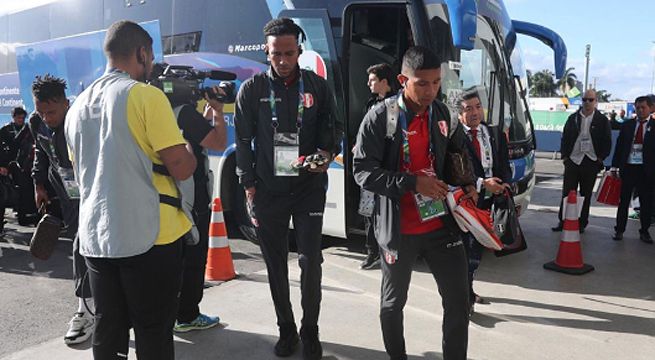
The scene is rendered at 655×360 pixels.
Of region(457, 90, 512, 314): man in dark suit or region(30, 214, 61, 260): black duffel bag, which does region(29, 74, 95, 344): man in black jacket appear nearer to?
region(30, 214, 61, 260): black duffel bag

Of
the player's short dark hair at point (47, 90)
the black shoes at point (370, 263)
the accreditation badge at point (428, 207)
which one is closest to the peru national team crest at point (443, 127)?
the accreditation badge at point (428, 207)

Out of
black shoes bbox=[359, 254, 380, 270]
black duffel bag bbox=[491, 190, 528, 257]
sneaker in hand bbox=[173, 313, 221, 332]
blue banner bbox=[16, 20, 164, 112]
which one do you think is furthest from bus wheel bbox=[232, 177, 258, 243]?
black duffel bag bbox=[491, 190, 528, 257]

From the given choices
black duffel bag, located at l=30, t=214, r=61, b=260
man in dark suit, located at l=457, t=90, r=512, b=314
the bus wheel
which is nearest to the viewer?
black duffel bag, located at l=30, t=214, r=61, b=260

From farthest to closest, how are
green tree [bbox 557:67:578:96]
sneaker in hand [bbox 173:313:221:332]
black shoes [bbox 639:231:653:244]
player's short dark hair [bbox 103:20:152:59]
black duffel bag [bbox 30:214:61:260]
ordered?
green tree [bbox 557:67:578:96]
black shoes [bbox 639:231:653:244]
sneaker in hand [bbox 173:313:221:332]
black duffel bag [bbox 30:214:61:260]
player's short dark hair [bbox 103:20:152:59]

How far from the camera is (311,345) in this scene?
3.35 m

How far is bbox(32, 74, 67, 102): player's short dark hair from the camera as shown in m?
3.71

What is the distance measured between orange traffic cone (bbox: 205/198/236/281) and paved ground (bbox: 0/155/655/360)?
0.58 ft

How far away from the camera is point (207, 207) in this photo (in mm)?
3785

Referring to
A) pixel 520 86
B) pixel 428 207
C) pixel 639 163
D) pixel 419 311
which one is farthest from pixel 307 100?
pixel 639 163

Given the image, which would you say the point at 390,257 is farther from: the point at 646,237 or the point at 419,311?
the point at 646,237

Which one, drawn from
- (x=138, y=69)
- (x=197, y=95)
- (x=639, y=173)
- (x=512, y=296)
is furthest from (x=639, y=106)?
(x=138, y=69)

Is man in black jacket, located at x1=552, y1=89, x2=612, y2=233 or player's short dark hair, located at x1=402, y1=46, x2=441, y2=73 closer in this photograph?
player's short dark hair, located at x1=402, y1=46, x2=441, y2=73

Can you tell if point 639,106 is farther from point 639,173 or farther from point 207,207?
point 207,207

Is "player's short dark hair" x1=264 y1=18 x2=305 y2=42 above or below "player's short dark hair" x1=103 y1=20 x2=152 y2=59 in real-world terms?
above
